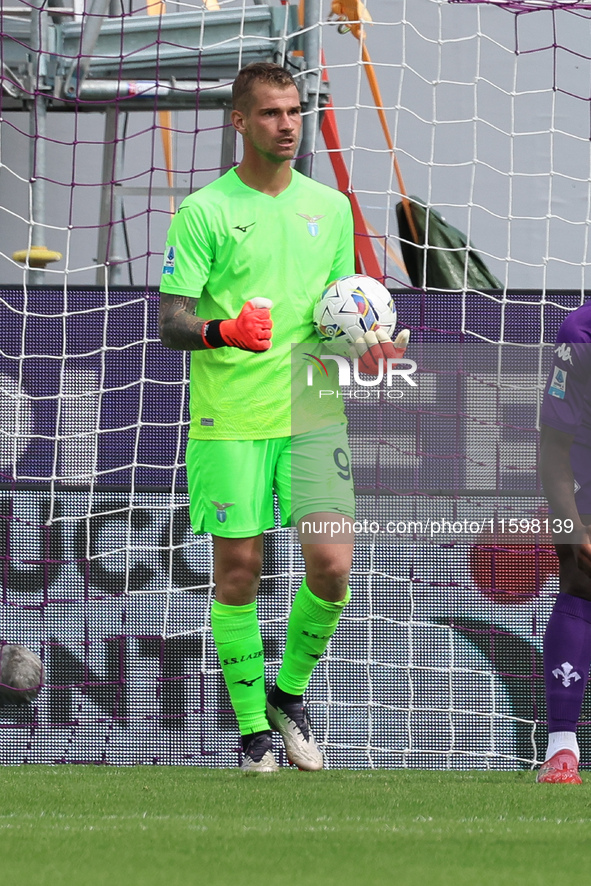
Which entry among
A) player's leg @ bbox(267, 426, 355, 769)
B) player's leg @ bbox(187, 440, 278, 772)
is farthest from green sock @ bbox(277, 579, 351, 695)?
player's leg @ bbox(187, 440, 278, 772)

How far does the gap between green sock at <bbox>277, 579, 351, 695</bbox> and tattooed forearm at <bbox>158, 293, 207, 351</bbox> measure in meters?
0.80

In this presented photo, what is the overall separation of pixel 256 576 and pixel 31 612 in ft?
4.22

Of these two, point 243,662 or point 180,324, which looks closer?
point 180,324

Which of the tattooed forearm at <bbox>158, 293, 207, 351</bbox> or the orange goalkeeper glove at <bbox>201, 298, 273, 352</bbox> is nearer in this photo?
the orange goalkeeper glove at <bbox>201, 298, 273, 352</bbox>

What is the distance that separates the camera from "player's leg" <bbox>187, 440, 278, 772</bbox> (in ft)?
11.9

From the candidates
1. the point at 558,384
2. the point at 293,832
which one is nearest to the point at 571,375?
the point at 558,384

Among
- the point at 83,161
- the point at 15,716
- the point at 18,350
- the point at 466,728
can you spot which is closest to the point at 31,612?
the point at 15,716

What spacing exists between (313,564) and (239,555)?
8.5 inches

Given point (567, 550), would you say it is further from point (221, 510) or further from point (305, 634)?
point (221, 510)

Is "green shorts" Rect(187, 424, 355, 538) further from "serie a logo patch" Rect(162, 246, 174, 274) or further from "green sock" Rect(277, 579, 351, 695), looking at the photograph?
"serie a logo patch" Rect(162, 246, 174, 274)

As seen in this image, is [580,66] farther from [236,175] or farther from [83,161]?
[236,175]

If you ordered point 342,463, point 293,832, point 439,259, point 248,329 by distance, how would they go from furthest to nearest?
point 439,259
point 342,463
point 248,329
point 293,832

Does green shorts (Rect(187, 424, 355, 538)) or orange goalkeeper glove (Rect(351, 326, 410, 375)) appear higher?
orange goalkeeper glove (Rect(351, 326, 410, 375))

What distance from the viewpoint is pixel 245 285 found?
3.66 metres
